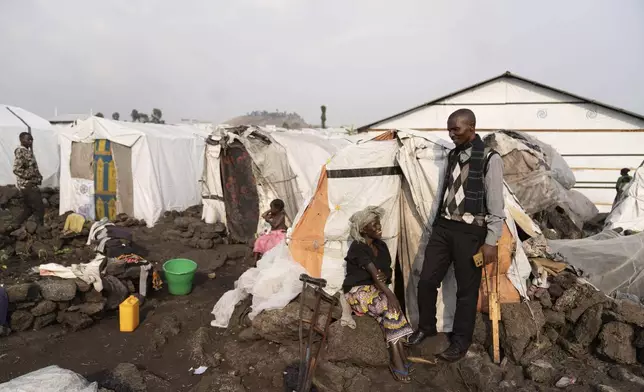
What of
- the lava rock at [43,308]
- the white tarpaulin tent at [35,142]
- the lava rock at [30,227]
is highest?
the white tarpaulin tent at [35,142]

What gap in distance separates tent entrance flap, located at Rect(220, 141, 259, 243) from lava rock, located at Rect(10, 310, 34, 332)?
4432mm

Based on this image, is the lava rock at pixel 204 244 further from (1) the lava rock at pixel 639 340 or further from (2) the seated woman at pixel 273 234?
(1) the lava rock at pixel 639 340

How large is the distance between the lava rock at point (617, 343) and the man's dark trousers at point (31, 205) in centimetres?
952

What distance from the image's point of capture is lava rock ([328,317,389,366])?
3.49 meters

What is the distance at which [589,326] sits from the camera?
3656 millimetres

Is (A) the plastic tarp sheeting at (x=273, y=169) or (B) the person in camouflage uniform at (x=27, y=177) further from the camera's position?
(A) the plastic tarp sheeting at (x=273, y=169)

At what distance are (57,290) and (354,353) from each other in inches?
133

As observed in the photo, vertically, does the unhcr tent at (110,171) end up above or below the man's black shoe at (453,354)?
above

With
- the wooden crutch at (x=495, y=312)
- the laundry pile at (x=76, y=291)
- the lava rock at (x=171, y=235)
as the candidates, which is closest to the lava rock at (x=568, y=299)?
the wooden crutch at (x=495, y=312)

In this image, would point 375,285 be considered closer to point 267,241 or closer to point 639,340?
point 639,340

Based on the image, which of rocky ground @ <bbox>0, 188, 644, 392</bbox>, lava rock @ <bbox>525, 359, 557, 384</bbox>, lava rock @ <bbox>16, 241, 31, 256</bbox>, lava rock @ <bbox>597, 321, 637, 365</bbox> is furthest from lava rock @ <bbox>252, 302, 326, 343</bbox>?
lava rock @ <bbox>16, 241, 31, 256</bbox>

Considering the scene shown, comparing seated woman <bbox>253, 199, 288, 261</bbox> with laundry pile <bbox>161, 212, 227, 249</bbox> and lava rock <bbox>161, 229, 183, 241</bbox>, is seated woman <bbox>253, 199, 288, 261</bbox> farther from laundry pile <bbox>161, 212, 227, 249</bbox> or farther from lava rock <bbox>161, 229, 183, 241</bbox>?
lava rock <bbox>161, 229, 183, 241</bbox>

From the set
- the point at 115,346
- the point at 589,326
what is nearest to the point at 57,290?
the point at 115,346

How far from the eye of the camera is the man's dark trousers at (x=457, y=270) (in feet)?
10.8
